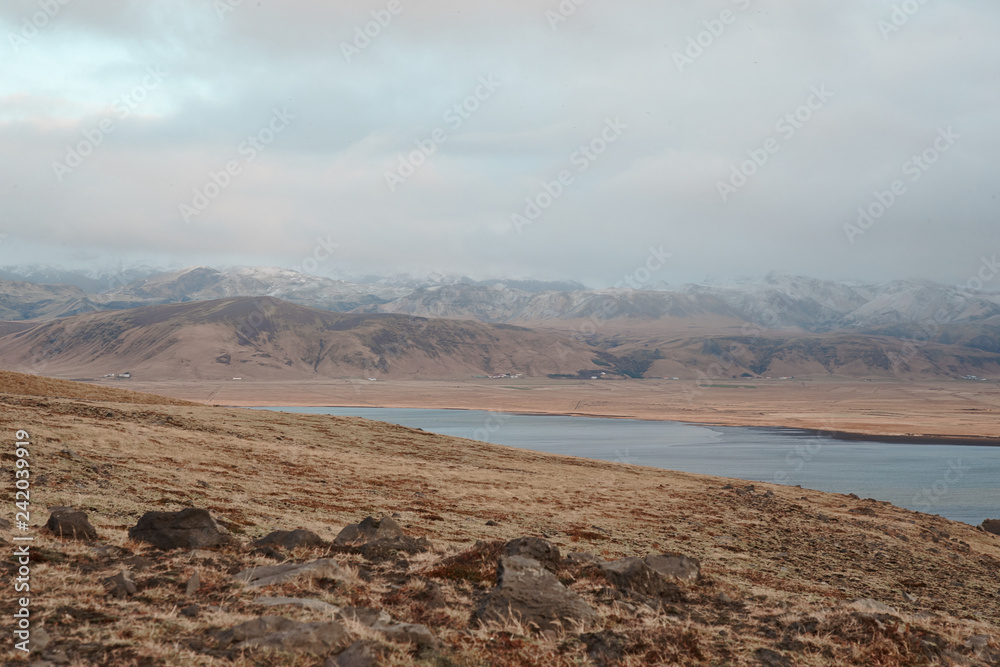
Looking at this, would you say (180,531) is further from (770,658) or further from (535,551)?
(770,658)

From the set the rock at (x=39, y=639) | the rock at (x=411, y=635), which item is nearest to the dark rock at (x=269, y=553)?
the rock at (x=411, y=635)

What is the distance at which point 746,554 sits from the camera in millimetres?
24297

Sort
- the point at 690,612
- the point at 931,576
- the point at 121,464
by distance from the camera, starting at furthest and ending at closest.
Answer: the point at 121,464, the point at 931,576, the point at 690,612

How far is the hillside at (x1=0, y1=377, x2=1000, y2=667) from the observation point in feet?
34.4

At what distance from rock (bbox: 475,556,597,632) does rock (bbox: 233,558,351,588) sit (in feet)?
10.5

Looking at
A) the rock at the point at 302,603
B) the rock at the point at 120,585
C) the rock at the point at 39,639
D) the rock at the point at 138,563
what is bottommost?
the rock at the point at 302,603

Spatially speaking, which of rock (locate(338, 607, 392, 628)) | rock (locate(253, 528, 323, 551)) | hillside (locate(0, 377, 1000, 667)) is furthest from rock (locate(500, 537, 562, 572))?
rock (locate(253, 528, 323, 551))

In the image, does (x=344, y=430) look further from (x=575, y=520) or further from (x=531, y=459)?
(x=575, y=520)

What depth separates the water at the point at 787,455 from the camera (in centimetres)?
6562

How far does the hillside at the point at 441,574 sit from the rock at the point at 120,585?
0.04 m

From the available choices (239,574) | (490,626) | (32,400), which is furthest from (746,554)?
(32,400)

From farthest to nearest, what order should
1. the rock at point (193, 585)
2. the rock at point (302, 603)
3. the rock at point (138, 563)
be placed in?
the rock at point (138, 563) → the rock at point (193, 585) → the rock at point (302, 603)

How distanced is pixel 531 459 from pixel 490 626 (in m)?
43.1

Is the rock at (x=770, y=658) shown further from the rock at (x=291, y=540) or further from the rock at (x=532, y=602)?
the rock at (x=291, y=540)
